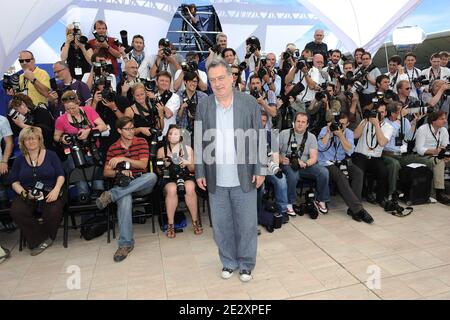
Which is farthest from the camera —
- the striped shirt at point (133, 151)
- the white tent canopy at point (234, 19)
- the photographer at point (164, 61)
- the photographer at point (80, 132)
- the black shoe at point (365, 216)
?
the white tent canopy at point (234, 19)

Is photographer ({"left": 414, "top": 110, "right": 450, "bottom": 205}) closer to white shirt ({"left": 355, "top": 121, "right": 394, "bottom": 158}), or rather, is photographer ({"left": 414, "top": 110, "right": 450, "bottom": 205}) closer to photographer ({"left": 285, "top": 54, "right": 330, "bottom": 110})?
white shirt ({"left": 355, "top": 121, "right": 394, "bottom": 158})

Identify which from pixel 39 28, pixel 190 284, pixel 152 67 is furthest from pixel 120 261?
pixel 39 28

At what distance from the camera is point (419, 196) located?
14.0 feet

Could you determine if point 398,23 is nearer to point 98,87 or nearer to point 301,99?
point 301,99

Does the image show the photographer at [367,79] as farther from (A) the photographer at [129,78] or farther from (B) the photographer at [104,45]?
(B) the photographer at [104,45]

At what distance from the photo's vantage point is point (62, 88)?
4.13m

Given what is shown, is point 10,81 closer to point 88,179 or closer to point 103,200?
point 88,179

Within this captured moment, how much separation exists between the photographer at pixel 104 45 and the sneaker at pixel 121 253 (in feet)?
8.82

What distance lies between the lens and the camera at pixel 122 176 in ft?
10.6

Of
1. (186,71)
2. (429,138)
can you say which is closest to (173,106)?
(186,71)

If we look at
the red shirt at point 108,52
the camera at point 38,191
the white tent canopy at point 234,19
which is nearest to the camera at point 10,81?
the red shirt at point 108,52

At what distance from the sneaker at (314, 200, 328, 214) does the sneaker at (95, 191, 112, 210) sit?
2468 millimetres

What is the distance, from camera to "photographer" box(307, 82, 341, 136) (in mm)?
4555

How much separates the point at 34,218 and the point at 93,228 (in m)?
0.57
